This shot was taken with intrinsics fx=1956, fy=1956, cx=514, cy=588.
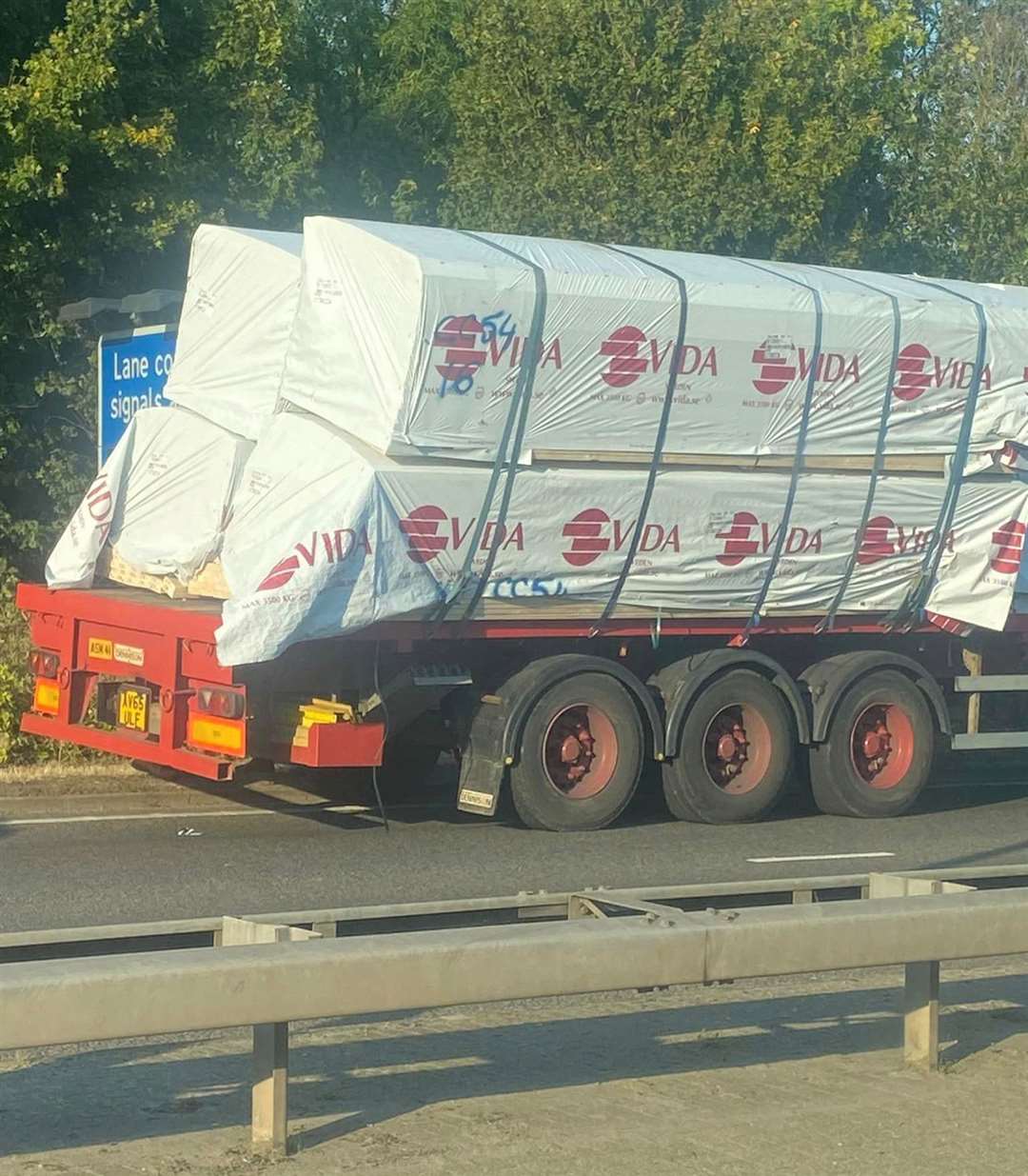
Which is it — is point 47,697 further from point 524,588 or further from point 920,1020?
point 920,1020

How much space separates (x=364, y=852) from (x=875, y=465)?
4.23m

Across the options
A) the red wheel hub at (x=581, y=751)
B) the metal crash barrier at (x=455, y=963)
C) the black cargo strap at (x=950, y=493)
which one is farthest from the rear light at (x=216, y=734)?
the metal crash barrier at (x=455, y=963)

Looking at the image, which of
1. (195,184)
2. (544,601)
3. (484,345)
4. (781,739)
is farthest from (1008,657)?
(195,184)

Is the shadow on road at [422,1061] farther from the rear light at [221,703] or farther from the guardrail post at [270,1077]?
the rear light at [221,703]

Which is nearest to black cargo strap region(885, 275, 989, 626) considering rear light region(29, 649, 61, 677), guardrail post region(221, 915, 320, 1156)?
rear light region(29, 649, 61, 677)

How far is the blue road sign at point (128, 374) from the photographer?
1423 cm

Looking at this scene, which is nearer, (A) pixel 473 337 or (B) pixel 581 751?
(A) pixel 473 337

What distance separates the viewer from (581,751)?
12.2m

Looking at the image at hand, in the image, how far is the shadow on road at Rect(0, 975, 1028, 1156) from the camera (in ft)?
18.7

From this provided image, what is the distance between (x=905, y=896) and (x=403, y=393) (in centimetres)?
566

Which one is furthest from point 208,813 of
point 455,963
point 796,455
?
point 455,963

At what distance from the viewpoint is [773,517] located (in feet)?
40.7

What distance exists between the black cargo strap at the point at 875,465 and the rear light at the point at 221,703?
13.4 ft

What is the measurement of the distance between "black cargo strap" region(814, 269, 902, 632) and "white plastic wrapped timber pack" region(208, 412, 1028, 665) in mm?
22
